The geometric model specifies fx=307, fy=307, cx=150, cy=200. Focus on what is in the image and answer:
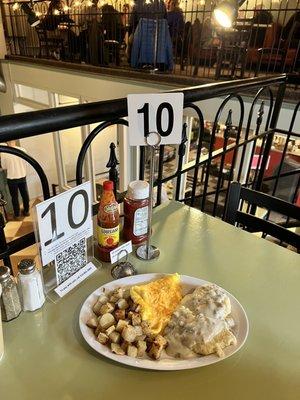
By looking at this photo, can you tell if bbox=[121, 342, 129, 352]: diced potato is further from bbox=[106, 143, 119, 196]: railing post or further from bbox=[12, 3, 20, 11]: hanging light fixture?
bbox=[12, 3, 20, 11]: hanging light fixture

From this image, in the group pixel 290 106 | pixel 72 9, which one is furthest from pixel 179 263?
A: pixel 72 9

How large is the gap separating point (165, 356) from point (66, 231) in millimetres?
396

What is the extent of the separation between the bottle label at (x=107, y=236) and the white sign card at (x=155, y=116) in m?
0.28

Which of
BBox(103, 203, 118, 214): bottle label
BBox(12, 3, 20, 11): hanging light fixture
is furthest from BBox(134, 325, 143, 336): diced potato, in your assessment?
BBox(12, 3, 20, 11): hanging light fixture

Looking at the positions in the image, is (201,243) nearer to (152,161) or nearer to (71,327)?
(152,161)

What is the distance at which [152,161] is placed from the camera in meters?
0.96

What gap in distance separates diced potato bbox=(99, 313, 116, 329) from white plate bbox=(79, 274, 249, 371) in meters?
0.03

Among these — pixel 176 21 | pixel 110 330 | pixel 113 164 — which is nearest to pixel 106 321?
pixel 110 330

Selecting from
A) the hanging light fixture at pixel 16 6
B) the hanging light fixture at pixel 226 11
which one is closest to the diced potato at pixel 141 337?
the hanging light fixture at pixel 226 11

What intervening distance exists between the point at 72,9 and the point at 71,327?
29.1 feet

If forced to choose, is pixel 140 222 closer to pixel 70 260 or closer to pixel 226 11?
pixel 70 260

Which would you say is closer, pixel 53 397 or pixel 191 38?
pixel 53 397

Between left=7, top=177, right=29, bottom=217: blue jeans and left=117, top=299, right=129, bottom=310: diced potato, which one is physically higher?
left=117, top=299, right=129, bottom=310: diced potato

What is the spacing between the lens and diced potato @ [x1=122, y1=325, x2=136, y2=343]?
0.70m
